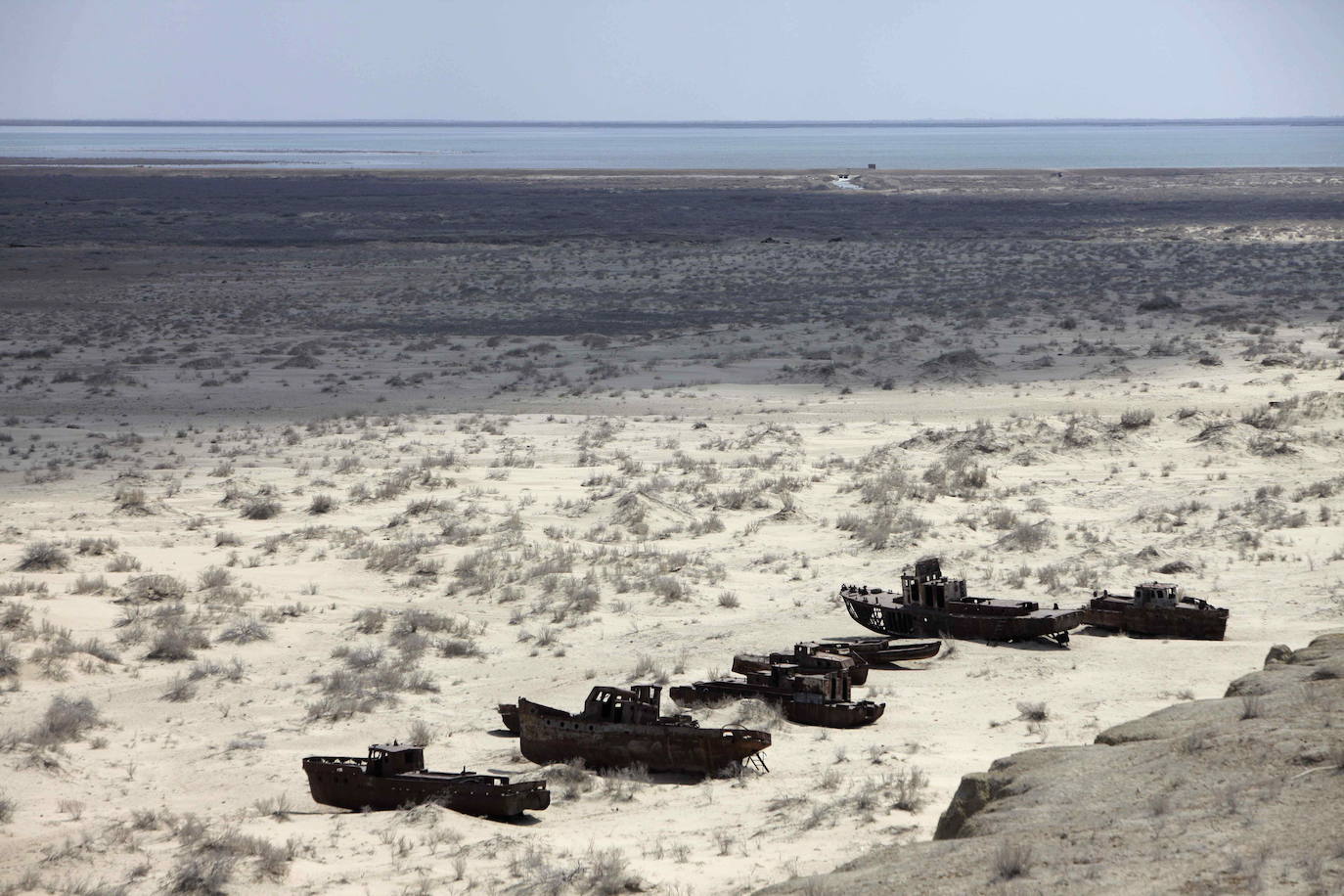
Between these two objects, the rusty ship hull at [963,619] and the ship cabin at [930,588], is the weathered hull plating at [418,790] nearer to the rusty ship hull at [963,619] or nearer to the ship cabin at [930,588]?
the rusty ship hull at [963,619]

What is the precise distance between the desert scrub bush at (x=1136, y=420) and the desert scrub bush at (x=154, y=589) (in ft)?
52.8

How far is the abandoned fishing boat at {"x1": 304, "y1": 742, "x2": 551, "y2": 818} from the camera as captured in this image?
373 inches

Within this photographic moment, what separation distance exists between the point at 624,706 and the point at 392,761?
1821 mm

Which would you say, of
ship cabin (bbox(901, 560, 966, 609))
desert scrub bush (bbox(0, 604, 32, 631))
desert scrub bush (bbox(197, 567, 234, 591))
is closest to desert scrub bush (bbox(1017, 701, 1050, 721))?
ship cabin (bbox(901, 560, 966, 609))

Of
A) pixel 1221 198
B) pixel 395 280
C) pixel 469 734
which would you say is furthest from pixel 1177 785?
pixel 1221 198

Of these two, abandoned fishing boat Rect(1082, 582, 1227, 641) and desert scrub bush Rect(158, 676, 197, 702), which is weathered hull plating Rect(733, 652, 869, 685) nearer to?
abandoned fishing boat Rect(1082, 582, 1227, 641)

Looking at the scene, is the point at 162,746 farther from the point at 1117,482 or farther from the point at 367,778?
the point at 1117,482

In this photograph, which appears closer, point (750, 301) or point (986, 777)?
point (986, 777)

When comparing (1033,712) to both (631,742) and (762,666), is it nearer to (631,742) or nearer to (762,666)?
(762,666)

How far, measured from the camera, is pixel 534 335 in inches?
1577

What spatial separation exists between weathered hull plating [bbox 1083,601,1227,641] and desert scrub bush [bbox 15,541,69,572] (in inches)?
472

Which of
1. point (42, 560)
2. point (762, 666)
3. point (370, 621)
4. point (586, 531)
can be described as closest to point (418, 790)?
point (762, 666)

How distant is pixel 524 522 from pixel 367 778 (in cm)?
945

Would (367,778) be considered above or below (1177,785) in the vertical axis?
below
